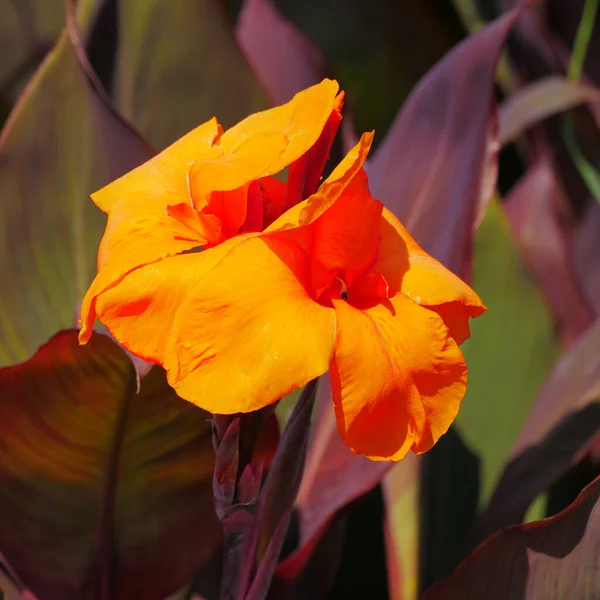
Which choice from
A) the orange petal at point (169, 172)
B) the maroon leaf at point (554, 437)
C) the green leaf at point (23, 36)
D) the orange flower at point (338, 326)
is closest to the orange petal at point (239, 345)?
the orange flower at point (338, 326)

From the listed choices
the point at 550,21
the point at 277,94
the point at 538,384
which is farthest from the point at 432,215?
the point at 550,21

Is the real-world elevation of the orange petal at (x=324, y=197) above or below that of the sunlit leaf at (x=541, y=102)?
above

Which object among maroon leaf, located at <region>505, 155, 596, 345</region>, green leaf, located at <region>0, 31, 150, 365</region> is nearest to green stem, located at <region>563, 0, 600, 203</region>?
maroon leaf, located at <region>505, 155, 596, 345</region>

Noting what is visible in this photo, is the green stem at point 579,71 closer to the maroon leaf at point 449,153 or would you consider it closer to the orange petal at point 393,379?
the maroon leaf at point 449,153

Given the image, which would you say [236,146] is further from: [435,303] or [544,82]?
[544,82]

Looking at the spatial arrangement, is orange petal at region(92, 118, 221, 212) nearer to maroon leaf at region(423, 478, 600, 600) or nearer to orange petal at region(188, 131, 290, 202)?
orange petal at region(188, 131, 290, 202)

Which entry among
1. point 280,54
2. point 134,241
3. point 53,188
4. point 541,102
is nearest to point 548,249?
point 541,102
